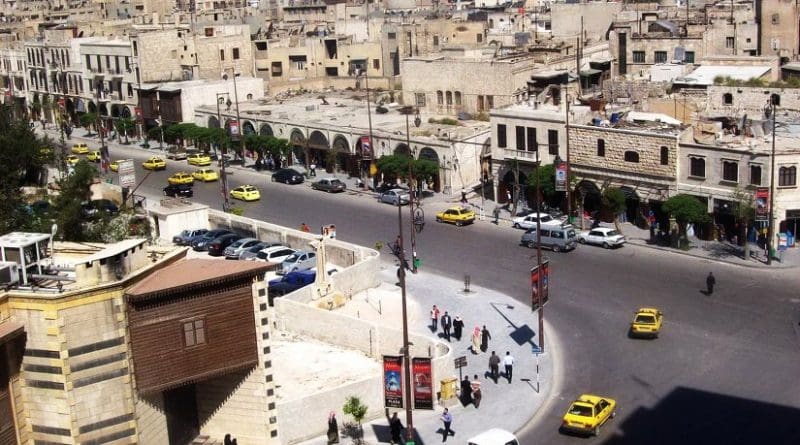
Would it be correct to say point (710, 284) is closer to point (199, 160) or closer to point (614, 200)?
point (614, 200)

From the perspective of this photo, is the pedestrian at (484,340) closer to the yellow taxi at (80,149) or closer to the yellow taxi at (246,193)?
the yellow taxi at (246,193)

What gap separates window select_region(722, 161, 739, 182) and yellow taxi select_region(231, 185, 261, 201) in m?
26.5

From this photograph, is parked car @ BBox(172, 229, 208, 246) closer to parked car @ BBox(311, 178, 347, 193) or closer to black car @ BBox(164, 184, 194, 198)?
black car @ BBox(164, 184, 194, 198)

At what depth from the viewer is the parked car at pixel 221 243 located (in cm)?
5288

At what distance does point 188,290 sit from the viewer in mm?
28109

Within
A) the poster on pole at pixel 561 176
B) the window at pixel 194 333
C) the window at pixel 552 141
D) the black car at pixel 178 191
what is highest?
the window at pixel 194 333

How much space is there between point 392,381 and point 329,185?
3523cm

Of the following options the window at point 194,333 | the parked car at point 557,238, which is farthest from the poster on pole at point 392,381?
the parked car at point 557,238

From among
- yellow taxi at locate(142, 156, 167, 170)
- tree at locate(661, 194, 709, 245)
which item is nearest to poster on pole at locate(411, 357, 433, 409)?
tree at locate(661, 194, 709, 245)

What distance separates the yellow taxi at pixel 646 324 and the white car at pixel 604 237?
37.0ft

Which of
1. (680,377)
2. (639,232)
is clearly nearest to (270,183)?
(639,232)

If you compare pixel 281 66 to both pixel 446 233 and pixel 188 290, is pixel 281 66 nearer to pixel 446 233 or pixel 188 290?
pixel 446 233

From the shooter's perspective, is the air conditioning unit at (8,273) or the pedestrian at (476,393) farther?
the pedestrian at (476,393)

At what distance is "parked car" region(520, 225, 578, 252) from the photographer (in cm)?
5203
